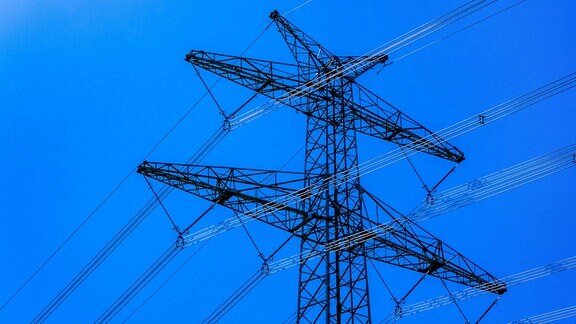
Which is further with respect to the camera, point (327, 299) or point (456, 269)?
point (456, 269)

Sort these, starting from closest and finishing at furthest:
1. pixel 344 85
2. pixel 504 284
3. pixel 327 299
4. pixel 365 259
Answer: pixel 327 299, pixel 365 259, pixel 504 284, pixel 344 85

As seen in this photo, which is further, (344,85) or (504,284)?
(344,85)

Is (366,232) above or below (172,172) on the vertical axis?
below

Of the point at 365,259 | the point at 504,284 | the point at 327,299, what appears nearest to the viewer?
the point at 327,299

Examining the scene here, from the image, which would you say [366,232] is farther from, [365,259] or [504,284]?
[504,284]

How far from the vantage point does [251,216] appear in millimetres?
29531

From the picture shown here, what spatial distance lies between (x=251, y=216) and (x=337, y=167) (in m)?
3.65

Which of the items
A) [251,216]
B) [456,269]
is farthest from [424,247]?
[251,216]

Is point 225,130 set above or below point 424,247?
above

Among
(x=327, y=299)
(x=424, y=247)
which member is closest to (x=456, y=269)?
(x=424, y=247)

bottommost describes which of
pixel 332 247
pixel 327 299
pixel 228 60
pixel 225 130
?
pixel 327 299

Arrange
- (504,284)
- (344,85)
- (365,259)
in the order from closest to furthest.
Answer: (365,259) < (504,284) < (344,85)

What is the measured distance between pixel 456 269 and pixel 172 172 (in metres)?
10.1

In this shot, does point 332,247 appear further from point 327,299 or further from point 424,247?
point 424,247
